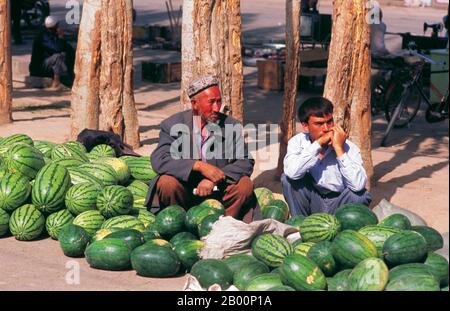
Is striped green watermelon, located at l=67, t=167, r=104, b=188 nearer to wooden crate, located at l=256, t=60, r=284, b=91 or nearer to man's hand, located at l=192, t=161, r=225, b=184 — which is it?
man's hand, located at l=192, t=161, r=225, b=184

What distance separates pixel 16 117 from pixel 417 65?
5.84m

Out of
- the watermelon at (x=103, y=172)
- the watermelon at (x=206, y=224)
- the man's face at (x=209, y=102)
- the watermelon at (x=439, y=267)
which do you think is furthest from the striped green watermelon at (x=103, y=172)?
the watermelon at (x=439, y=267)

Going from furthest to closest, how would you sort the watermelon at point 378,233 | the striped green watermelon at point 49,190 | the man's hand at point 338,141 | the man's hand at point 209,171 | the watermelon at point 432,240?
the striped green watermelon at point 49,190, the man's hand at point 209,171, the man's hand at point 338,141, the watermelon at point 432,240, the watermelon at point 378,233

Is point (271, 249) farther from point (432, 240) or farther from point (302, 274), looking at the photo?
point (432, 240)

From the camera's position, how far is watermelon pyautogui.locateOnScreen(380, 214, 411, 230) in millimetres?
7523

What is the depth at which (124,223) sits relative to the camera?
323 inches

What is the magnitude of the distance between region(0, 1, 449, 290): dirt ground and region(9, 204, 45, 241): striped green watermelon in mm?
70

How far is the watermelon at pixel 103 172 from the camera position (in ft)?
29.4

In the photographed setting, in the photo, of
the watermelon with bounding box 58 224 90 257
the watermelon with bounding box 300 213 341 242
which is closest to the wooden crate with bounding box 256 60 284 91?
the watermelon with bounding box 58 224 90 257

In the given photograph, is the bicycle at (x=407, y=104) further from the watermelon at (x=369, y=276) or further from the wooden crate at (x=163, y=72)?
the watermelon at (x=369, y=276)

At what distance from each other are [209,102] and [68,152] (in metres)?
2.04

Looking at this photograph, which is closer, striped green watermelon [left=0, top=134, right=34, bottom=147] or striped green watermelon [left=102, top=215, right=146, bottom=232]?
striped green watermelon [left=102, top=215, right=146, bottom=232]

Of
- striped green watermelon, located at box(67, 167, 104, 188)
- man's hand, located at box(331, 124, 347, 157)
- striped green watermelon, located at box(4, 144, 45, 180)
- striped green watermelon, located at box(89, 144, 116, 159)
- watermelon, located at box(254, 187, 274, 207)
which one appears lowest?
watermelon, located at box(254, 187, 274, 207)

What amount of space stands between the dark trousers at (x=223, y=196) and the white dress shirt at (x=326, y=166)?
412 mm
